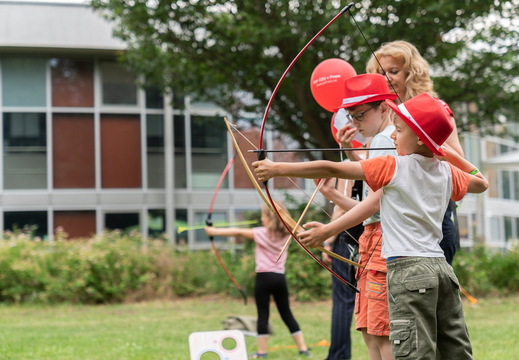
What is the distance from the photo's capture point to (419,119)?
2270mm

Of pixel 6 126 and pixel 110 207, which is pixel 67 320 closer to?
pixel 110 207

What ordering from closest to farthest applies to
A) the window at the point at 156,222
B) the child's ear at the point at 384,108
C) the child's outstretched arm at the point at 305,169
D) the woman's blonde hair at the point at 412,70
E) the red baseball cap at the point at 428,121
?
the child's outstretched arm at the point at 305,169 → the red baseball cap at the point at 428,121 → the child's ear at the point at 384,108 → the woman's blonde hair at the point at 412,70 → the window at the point at 156,222

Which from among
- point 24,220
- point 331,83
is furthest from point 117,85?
point 331,83

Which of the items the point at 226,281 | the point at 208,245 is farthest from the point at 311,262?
the point at 208,245

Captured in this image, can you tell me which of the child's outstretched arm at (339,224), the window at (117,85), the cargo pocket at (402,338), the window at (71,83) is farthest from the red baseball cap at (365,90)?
the window at (71,83)

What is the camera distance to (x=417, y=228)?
235 centimetres

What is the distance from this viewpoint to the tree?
8.52 meters

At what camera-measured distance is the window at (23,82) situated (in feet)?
47.2

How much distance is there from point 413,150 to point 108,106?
13158 millimetres

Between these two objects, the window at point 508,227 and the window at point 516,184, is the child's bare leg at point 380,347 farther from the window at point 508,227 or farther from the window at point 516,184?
the window at point 516,184

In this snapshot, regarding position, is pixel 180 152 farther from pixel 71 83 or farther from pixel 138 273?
pixel 138 273

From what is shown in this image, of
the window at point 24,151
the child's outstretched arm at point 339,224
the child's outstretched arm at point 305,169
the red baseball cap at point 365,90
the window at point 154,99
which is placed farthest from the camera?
the window at point 154,99

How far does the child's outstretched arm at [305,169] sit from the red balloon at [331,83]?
1419 mm

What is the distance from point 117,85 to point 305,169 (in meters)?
13.3
